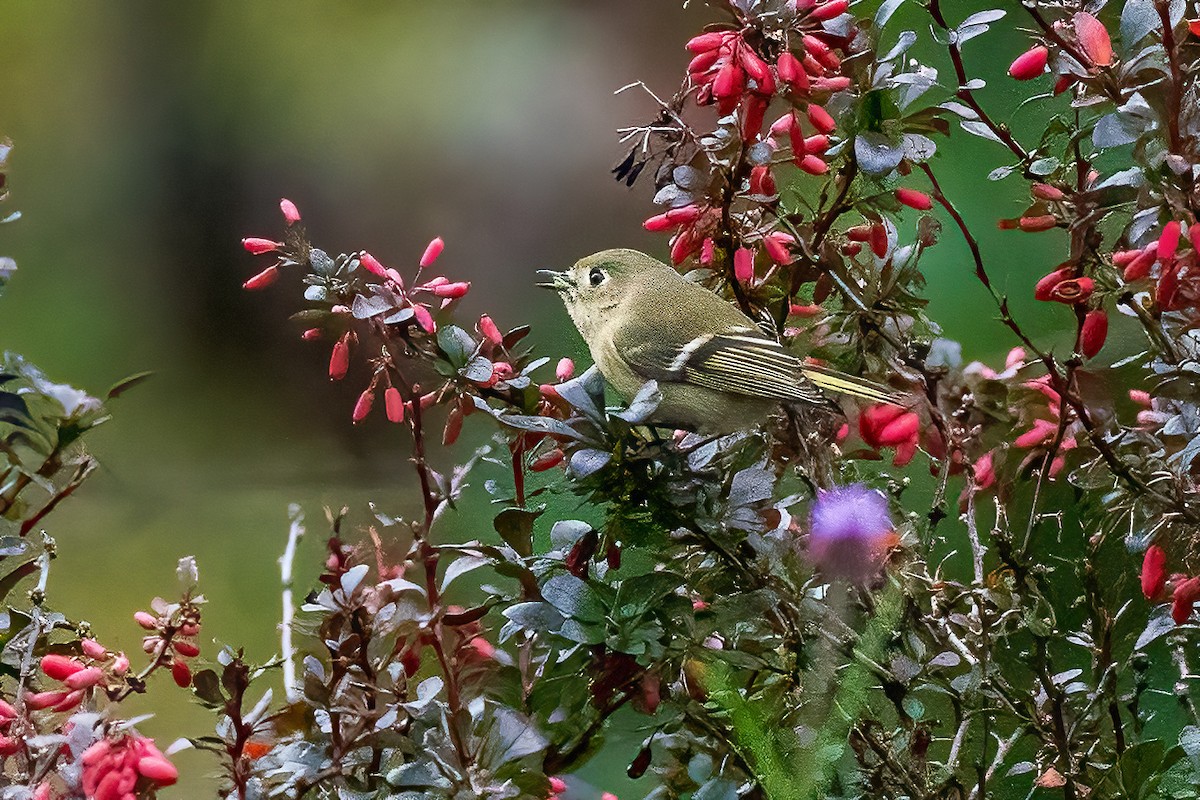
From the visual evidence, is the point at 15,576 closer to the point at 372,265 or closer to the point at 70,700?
the point at 70,700

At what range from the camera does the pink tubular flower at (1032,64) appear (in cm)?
62

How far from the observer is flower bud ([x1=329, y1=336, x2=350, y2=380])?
0.70m

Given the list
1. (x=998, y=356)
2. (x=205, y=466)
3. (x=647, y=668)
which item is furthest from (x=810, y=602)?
(x=205, y=466)

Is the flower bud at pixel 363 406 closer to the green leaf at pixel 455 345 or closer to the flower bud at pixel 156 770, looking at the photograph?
the green leaf at pixel 455 345

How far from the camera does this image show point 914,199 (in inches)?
25.6

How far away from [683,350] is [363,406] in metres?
0.24

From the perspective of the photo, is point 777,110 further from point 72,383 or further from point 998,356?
point 72,383

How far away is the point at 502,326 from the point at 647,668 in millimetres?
308

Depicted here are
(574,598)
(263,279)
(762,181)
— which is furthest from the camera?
(263,279)

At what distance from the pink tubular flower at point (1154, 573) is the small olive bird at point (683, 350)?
0.56 feet

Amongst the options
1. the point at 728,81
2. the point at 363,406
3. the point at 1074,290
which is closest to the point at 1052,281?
the point at 1074,290

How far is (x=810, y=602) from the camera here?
57 centimetres

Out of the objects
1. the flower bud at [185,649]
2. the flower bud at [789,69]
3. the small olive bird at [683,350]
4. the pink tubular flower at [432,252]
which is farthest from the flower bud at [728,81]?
the flower bud at [185,649]

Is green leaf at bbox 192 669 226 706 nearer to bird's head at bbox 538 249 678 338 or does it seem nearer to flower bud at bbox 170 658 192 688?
flower bud at bbox 170 658 192 688
